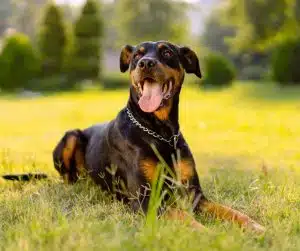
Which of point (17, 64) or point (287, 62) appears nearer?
point (287, 62)

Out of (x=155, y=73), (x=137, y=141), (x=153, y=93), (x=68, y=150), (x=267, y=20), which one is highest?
(x=155, y=73)

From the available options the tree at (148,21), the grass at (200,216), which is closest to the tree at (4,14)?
the tree at (148,21)

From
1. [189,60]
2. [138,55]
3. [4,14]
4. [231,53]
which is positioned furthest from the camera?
[4,14]

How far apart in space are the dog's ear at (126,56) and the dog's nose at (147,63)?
0.65 m

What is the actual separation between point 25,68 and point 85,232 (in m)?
26.1

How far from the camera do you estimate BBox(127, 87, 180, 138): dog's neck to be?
438 centimetres

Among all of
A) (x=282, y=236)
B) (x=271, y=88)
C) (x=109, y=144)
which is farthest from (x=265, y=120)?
(x=271, y=88)

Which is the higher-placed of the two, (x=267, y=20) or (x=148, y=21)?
(x=267, y=20)

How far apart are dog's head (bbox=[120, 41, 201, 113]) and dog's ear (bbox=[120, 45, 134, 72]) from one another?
0.26 m

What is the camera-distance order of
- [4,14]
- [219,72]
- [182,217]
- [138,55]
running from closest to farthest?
1. [182,217]
2. [138,55]
3. [219,72]
4. [4,14]

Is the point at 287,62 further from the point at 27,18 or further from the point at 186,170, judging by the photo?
the point at 27,18

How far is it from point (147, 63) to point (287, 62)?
68.0ft

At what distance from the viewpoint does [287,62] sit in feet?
78.3

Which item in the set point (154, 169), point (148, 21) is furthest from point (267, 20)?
point (154, 169)
